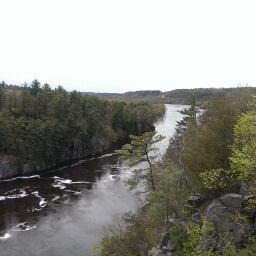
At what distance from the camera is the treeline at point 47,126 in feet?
A: 139

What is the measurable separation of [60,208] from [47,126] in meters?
21.4

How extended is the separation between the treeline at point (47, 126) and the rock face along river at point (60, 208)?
545 cm

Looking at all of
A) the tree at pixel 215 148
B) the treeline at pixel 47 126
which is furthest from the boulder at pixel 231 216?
the treeline at pixel 47 126

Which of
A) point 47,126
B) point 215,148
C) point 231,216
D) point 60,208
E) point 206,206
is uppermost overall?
point 215,148

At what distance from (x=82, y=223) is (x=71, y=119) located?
3015 cm

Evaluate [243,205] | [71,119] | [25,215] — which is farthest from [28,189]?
[243,205]

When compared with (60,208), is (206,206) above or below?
above

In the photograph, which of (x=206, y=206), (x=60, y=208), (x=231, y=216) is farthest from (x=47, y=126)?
(x=231, y=216)

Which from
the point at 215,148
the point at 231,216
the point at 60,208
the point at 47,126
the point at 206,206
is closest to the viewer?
the point at 231,216

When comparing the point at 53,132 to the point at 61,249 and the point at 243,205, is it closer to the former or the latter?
the point at 61,249

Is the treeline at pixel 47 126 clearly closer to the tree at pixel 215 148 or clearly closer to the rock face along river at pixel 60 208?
the rock face along river at pixel 60 208

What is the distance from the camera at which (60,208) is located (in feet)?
96.3

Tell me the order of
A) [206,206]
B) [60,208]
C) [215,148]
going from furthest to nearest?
[60,208]
[215,148]
[206,206]

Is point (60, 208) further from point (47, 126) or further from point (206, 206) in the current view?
point (47, 126)
